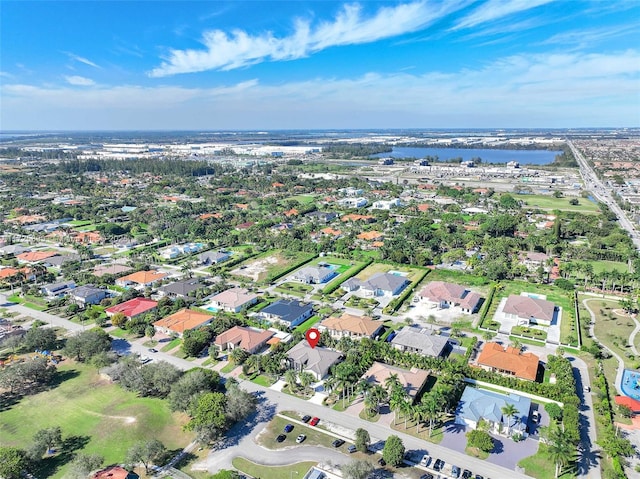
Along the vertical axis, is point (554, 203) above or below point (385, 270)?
above

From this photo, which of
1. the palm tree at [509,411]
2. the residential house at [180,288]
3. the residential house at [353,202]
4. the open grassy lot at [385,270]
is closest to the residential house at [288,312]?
the residential house at [180,288]

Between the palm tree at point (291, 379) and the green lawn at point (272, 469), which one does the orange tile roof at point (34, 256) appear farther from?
the green lawn at point (272, 469)

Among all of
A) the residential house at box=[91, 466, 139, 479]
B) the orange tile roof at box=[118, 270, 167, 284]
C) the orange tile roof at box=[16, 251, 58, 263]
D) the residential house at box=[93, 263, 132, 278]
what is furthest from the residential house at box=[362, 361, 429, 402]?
the orange tile roof at box=[16, 251, 58, 263]

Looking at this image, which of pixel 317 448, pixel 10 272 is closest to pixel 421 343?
pixel 317 448

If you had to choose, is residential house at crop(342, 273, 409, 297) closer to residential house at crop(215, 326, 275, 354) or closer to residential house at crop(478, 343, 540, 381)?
residential house at crop(215, 326, 275, 354)

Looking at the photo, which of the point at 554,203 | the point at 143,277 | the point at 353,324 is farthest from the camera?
the point at 554,203

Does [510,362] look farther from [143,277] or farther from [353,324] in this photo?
[143,277]

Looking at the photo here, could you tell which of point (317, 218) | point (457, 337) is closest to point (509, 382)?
point (457, 337)
